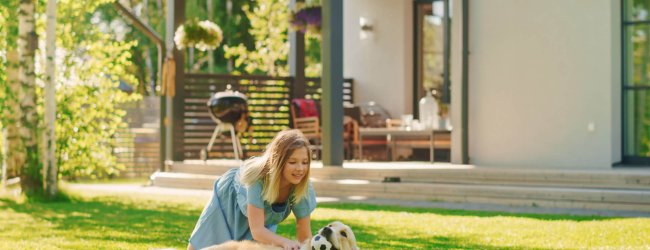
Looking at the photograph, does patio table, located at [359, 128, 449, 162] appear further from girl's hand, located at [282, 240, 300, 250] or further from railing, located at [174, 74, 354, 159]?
girl's hand, located at [282, 240, 300, 250]

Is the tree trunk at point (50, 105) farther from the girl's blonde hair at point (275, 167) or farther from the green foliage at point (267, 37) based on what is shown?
the green foliage at point (267, 37)

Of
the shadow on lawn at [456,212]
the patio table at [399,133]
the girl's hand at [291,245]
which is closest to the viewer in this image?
the girl's hand at [291,245]

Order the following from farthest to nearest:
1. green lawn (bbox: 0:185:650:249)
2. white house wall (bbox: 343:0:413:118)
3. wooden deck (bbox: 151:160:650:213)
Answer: white house wall (bbox: 343:0:413:118), wooden deck (bbox: 151:160:650:213), green lawn (bbox: 0:185:650:249)

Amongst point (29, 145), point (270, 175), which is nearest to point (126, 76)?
point (29, 145)

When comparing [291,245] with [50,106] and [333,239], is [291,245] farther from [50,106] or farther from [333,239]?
[50,106]

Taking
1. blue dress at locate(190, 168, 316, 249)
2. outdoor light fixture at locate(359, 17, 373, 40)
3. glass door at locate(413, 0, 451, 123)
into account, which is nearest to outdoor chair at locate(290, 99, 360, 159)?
glass door at locate(413, 0, 451, 123)

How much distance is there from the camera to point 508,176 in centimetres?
1008

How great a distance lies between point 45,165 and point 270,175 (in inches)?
276

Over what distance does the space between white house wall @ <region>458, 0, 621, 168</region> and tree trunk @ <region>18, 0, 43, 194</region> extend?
4532mm

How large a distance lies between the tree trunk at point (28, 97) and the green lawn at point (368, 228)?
60cm

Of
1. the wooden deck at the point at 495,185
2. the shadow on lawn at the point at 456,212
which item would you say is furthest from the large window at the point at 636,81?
the shadow on lawn at the point at 456,212

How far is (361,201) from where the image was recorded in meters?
10.3

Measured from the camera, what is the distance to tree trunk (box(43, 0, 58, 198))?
10.7m

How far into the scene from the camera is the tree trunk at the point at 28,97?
10.9 meters
